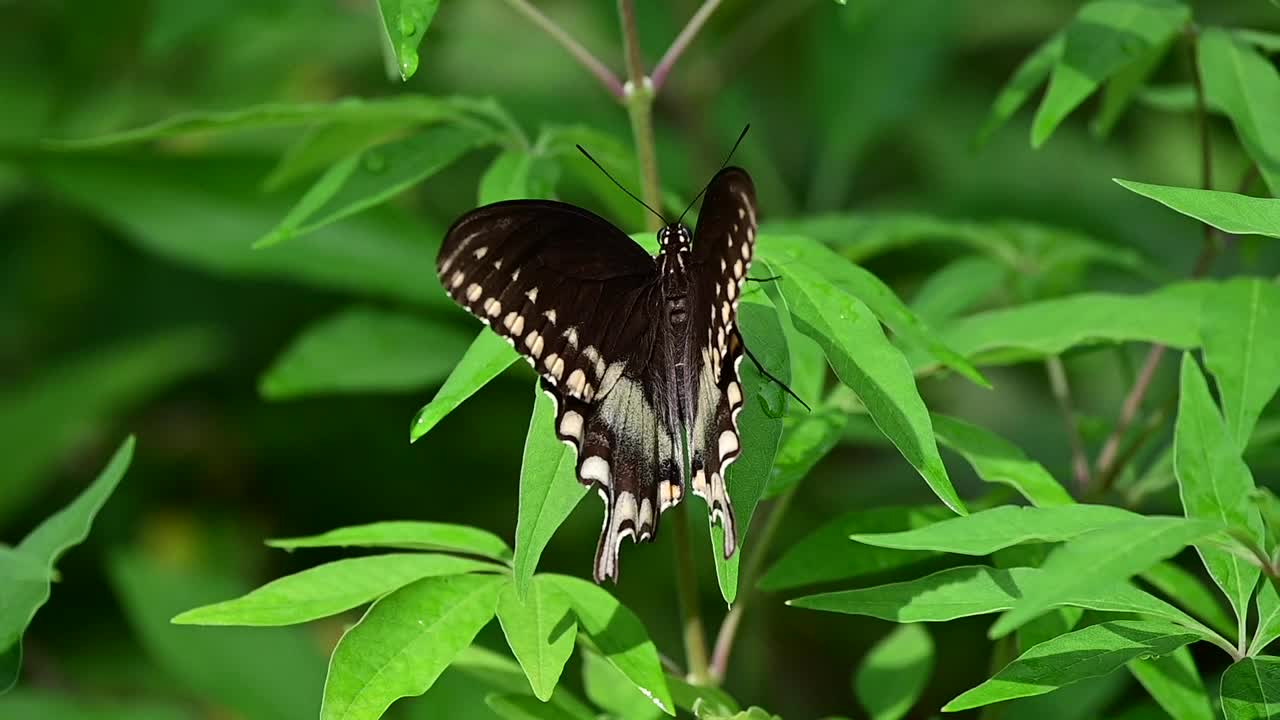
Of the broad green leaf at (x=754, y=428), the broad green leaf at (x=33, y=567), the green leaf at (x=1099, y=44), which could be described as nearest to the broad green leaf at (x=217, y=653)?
the broad green leaf at (x=33, y=567)

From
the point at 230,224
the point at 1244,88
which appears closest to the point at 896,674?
the point at 1244,88

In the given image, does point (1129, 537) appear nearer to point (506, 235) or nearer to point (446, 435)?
point (506, 235)

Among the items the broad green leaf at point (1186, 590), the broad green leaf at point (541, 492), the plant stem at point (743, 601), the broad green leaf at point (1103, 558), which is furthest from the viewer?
the plant stem at point (743, 601)

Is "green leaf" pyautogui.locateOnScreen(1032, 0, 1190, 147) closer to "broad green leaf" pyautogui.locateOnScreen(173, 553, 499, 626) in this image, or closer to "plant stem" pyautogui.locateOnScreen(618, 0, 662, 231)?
"plant stem" pyautogui.locateOnScreen(618, 0, 662, 231)

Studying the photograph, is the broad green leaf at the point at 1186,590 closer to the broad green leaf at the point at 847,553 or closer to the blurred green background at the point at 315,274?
the broad green leaf at the point at 847,553

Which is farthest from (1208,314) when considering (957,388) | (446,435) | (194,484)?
(194,484)

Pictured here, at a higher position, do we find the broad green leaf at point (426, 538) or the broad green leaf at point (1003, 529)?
the broad green leaf at point (1003, 529)
